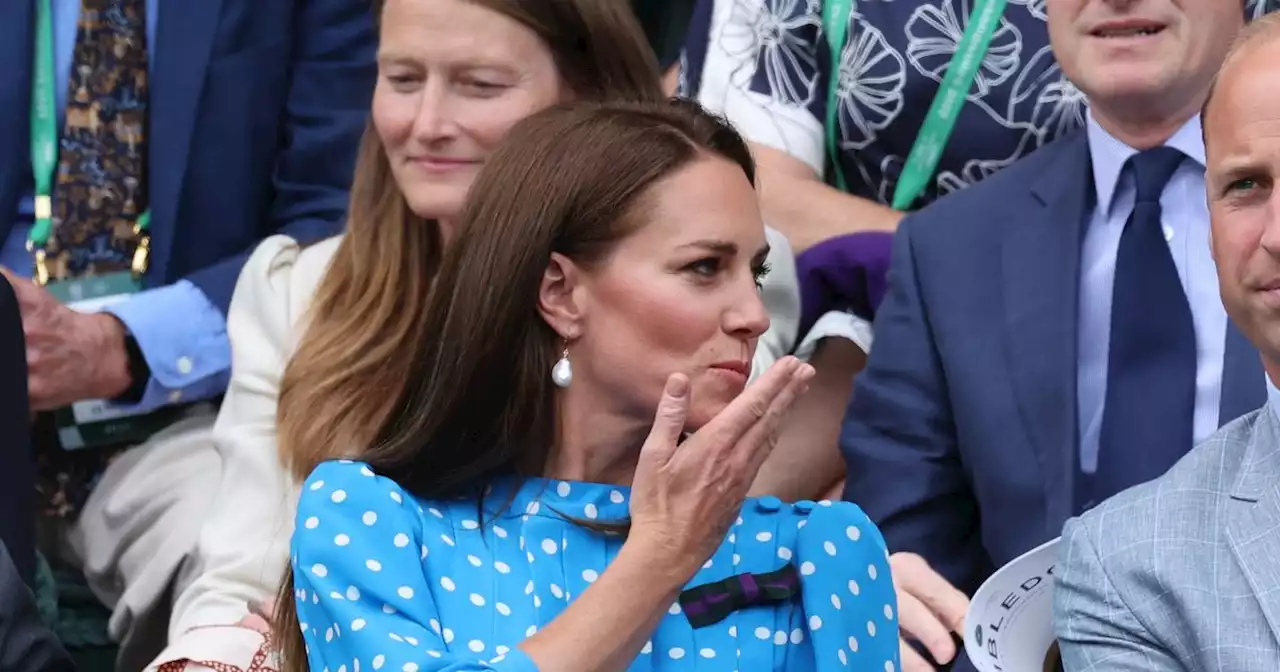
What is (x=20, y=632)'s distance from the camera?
7.89ft

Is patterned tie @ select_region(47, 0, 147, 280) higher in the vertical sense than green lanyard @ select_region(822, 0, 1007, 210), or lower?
lower

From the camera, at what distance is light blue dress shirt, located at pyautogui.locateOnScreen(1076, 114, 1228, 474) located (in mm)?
2553

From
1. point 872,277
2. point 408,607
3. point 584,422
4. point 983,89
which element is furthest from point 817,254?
point 408,607

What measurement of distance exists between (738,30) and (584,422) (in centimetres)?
137

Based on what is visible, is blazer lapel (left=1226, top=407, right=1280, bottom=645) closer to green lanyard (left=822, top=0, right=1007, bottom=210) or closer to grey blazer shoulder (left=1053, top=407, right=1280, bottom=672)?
grey blazer shoulder (left=1053, top=407, right=1280, bottom=672)

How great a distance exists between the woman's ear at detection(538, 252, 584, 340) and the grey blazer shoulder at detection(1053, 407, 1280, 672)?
0.56 metres

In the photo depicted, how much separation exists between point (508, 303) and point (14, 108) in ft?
5.31

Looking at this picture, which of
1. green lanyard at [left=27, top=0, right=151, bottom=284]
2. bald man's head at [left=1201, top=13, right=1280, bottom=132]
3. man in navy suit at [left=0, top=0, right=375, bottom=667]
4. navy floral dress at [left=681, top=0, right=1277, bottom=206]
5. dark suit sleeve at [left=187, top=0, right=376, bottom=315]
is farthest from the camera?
dark suit sleeve at [left=187, top=0, right=376, bottom=315]

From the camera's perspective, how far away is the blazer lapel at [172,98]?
344 cm

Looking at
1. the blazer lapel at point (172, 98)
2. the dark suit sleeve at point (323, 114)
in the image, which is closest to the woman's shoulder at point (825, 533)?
the dark suit sleeve at point (323, 114)

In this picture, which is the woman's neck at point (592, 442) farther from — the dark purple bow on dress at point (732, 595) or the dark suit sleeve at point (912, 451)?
the dark suit sleeve at point (912, 451)

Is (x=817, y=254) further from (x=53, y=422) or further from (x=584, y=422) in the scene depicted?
(x=53, y=422)

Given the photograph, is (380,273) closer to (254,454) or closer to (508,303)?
(254,454)

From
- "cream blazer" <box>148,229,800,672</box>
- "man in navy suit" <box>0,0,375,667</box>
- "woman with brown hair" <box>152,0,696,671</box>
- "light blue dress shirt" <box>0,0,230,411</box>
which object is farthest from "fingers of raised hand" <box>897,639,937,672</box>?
"light blue dress shirt" <box>0,0,230,411</box>
